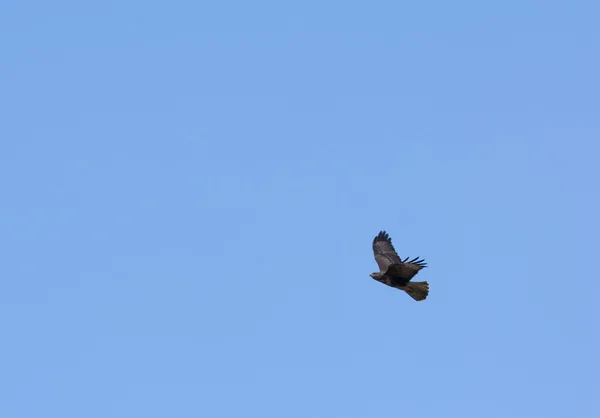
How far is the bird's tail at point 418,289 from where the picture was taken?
5269cm

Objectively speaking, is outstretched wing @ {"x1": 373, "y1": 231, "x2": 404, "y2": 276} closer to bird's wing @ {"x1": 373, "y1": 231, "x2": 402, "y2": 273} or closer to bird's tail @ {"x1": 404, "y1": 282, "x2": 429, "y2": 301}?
bird's wing @ {"x1": 373, "y1": 231, "x2": 402, "y2": 273}

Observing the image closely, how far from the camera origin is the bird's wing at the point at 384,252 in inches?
2231

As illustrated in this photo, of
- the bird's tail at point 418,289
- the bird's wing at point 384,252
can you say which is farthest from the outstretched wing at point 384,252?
the bird's tail at point 418,289

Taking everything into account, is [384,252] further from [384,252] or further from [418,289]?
[418,289]

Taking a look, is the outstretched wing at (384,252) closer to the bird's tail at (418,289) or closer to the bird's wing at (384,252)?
the bird's wing at (384,252)

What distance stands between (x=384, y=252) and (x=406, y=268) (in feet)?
20.2

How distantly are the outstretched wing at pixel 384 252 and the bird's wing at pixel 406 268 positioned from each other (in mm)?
3429

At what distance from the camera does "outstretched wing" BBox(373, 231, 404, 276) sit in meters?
56.7

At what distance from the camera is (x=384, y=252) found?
57.9m

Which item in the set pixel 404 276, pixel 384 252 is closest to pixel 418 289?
pixel 404 276

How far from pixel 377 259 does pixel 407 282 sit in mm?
4823

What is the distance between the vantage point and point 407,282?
52844 mm

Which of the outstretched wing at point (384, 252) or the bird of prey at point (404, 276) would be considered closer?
the bird of prey at point (404, 276)

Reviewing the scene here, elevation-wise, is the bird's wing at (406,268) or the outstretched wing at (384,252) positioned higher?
the outstretched wing at (384,252)
